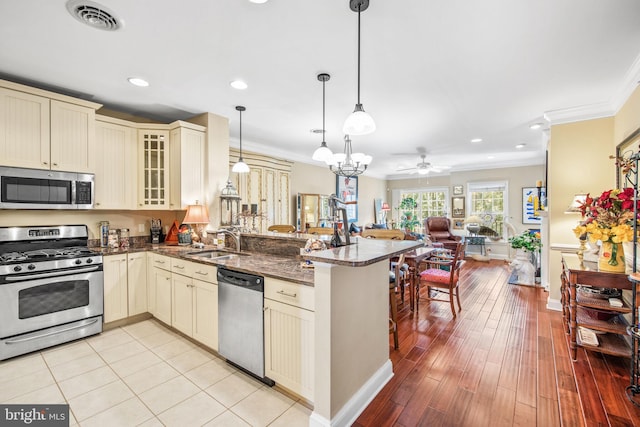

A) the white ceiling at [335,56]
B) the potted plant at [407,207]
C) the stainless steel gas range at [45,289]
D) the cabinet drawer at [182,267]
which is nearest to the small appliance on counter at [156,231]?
the stainless steel gas range at [45,289]

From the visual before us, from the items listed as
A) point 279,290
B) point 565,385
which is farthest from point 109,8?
point 565,385

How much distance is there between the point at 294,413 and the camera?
183 cm

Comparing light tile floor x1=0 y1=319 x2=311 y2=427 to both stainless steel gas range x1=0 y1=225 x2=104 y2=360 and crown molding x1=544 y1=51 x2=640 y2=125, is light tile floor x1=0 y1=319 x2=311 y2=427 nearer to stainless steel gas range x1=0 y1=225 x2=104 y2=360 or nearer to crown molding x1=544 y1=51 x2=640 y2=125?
stainless steel gas range x1=0 y1=225 x2=104 y2=360

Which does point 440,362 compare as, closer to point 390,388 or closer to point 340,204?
point 390,388

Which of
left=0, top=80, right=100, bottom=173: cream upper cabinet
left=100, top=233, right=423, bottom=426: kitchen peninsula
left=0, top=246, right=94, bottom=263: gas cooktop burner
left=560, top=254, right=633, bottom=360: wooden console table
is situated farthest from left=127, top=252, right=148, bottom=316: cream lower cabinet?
left=560, top=254, right=633, bottom=360: wooden console table

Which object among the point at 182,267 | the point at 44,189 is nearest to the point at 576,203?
the point at 182,267

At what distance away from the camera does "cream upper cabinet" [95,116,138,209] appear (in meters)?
3.28

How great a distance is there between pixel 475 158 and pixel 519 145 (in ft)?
4.75

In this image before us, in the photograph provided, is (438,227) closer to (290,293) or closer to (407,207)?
(407,207)

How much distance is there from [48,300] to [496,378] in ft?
13.2

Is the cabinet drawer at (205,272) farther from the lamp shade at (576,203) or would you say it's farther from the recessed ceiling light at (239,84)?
the lamp shade at (576,203)

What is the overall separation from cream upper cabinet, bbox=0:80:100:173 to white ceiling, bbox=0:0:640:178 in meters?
0.18

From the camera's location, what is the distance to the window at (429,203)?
915cm

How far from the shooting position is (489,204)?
787cm
